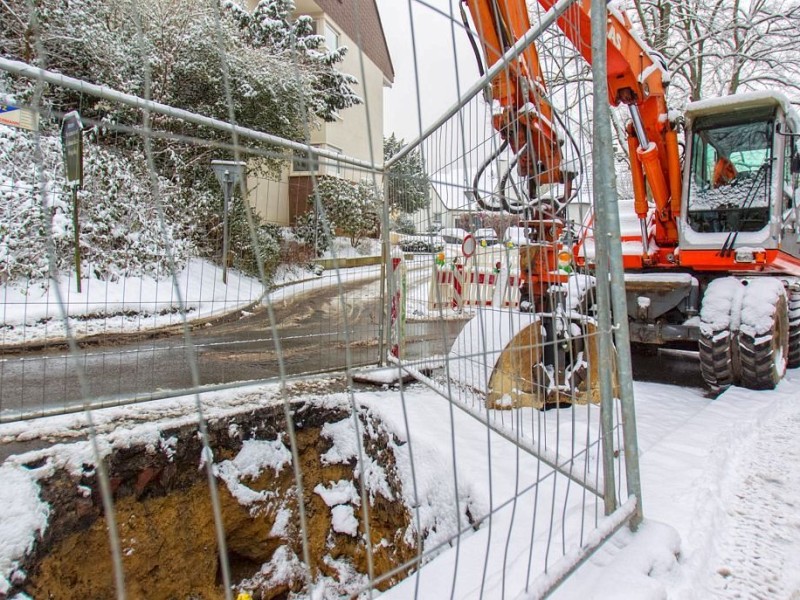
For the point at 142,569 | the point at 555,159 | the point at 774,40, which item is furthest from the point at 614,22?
the point at 774,40

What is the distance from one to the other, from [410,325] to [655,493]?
239 cm

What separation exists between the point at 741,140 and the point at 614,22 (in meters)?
1.75

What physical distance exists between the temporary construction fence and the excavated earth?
0.04 meters

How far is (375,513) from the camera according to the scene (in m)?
3.38

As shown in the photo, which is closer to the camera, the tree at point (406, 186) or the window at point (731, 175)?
the tree at point (406, 186)

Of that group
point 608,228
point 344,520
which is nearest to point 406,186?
point 608,228

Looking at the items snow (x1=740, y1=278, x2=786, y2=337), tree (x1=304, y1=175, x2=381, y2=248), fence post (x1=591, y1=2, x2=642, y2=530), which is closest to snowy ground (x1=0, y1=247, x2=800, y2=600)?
fence post (x1=591, y1=2, x2=642, y2=530)

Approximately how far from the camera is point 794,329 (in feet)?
16.2

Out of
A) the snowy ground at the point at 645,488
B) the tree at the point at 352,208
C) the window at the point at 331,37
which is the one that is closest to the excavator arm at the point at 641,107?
the tree at the point at 352,208

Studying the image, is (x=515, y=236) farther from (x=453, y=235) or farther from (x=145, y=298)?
(x=145, y=298)

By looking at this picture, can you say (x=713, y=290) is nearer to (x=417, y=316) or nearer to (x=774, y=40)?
(x=417, y=316)

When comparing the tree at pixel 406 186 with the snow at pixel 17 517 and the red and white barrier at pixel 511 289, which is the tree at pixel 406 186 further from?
the snow at pixel 17 517

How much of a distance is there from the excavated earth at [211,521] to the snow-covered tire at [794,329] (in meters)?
4.59

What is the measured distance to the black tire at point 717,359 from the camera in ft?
12.6
